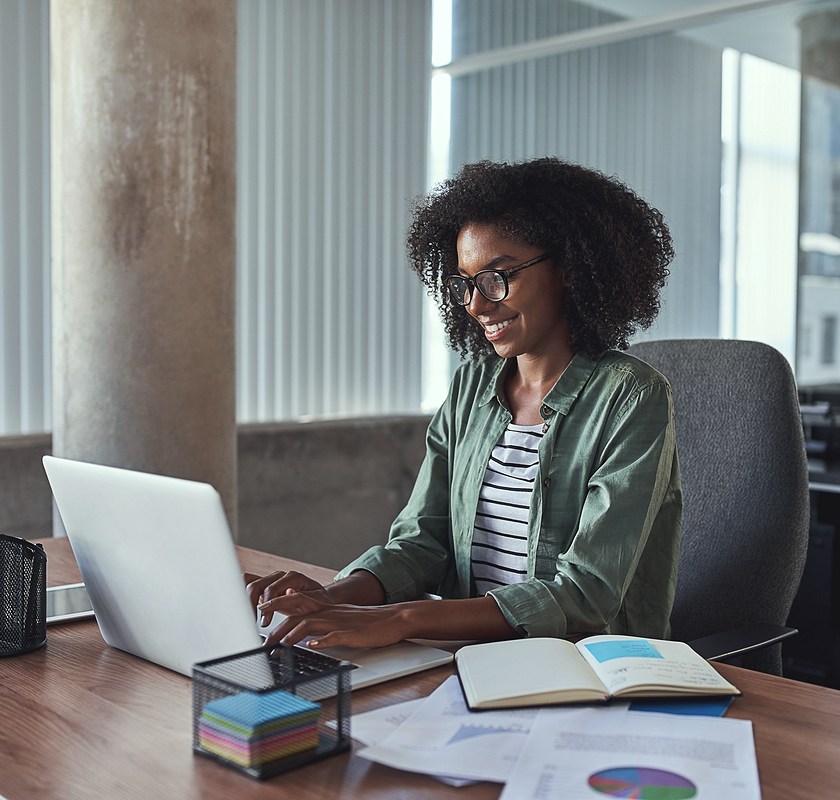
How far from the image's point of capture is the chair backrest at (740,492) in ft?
5.96

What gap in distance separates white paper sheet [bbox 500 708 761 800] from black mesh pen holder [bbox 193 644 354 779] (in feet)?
0.62

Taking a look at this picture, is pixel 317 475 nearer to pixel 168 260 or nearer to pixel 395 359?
pixel 395 359

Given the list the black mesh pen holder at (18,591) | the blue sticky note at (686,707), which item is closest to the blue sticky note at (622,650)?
the blue sticky note at (686,707)

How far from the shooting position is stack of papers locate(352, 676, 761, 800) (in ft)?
3.05

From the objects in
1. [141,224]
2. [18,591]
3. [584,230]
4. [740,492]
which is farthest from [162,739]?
[141,224]

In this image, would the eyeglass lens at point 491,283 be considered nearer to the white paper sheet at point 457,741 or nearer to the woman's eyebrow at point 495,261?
the woman's eyebrow at point 495,261

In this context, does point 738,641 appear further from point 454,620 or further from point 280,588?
point 280,588

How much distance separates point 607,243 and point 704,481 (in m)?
0.48

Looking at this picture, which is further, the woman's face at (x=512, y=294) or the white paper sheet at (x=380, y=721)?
the woman's face at (x=512, y=294)

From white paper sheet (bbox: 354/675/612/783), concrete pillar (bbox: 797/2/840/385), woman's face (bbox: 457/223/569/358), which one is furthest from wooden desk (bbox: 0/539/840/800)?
concrete pillar (bbox: 797/2/840/385)

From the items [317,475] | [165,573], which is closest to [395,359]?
[317,475]

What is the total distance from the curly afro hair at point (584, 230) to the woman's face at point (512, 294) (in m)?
0.02

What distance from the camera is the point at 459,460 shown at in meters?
1.85

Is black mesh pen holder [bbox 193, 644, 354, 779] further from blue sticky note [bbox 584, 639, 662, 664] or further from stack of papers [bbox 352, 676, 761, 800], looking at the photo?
blue sticky note [bbox 584, 639, 662, 664]
